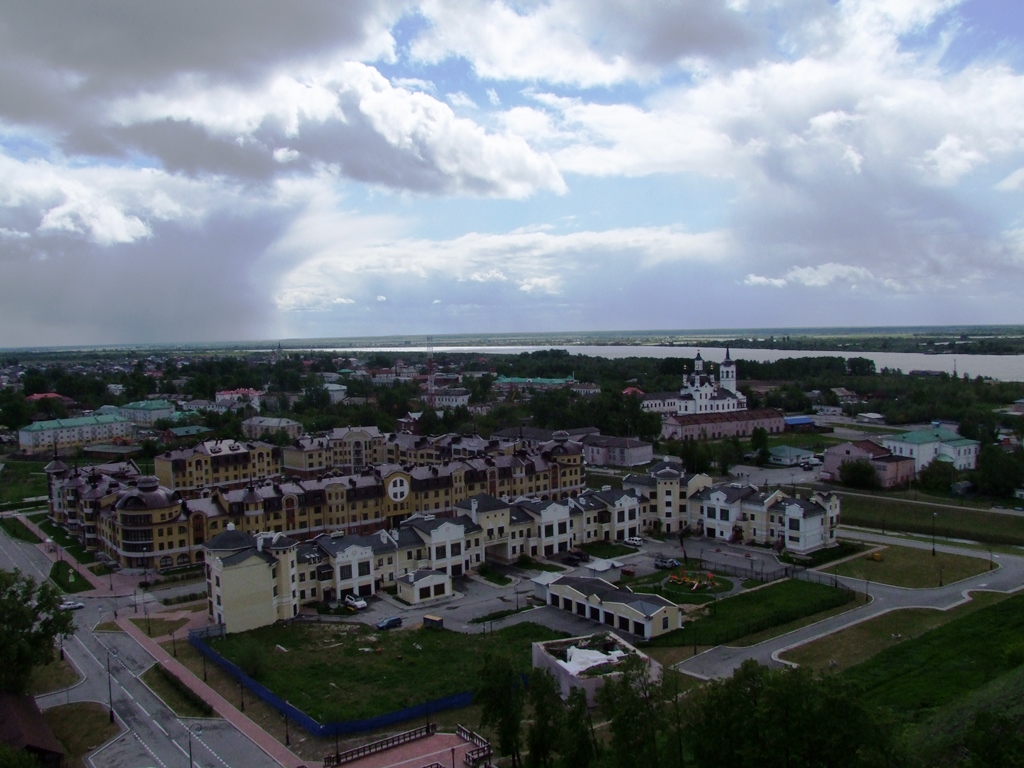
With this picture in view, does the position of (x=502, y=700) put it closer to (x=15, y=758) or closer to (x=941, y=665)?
(x=15, y=758)

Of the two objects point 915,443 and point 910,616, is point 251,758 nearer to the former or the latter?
point 910,616

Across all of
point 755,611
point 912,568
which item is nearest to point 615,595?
point 755,611

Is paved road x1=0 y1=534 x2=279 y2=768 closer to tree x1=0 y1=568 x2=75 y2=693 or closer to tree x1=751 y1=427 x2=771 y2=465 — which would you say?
tree x1=0 y1=568 x2=75 y2=693

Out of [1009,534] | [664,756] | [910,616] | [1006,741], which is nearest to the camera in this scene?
[1006,741]

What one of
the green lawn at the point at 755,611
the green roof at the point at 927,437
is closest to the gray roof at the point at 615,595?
the green lawn at the point at 755,611

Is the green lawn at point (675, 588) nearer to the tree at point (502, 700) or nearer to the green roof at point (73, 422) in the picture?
the tree at point (502, 700)

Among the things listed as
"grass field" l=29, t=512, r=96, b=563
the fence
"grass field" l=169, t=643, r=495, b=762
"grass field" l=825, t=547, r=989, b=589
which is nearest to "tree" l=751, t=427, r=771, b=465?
"grass field" l=825, t=547, r=989, b=589

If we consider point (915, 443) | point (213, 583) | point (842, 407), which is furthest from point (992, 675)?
point (842, 407)
